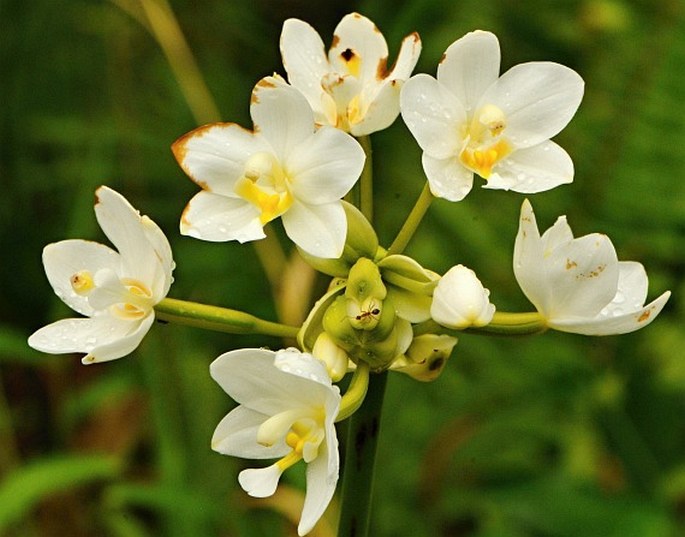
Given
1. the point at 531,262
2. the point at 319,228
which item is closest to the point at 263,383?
the point at 319,228

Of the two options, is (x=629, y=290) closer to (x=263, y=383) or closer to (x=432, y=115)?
(x=432, y=115)

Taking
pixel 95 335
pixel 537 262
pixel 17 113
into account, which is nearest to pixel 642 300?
pixel 537 262

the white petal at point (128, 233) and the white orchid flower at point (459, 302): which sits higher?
the white petal at point (128, 233)

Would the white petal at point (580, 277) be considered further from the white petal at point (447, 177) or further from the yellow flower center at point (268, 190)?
the yellow flower center at point (268, 190)

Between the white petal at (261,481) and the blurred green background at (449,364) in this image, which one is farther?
the blurred green background at (449,364)

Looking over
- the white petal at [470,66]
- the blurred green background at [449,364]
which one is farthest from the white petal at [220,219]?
the blurred green background at [449,364]

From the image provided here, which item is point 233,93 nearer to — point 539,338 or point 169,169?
point 169,169
